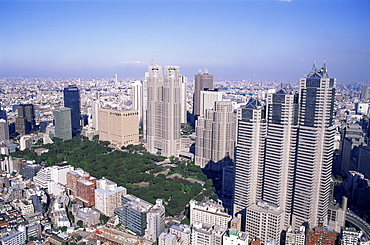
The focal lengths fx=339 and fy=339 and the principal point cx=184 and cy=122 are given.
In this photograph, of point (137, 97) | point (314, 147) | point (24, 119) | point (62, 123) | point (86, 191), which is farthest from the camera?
point (137, 97)

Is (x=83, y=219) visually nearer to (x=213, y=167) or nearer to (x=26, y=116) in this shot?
(x=213, y=167)

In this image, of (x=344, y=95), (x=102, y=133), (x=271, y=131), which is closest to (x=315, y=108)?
(x=271, y=131)

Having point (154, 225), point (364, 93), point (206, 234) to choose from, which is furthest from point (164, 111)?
point (364, 93)

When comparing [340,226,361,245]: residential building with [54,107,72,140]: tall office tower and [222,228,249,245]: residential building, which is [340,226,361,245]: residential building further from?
[54,107,72,140]: tall office tower

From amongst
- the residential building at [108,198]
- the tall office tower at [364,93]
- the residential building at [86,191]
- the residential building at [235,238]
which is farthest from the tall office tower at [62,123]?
the tall office tower at [364,93]

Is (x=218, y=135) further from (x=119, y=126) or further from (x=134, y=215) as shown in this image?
(x=119, y=126)

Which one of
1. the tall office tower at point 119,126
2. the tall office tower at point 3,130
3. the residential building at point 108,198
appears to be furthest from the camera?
the tall office tower at point 119,126

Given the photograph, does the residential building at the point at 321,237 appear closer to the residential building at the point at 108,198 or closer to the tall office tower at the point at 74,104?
the residential building at the point at 108,198
